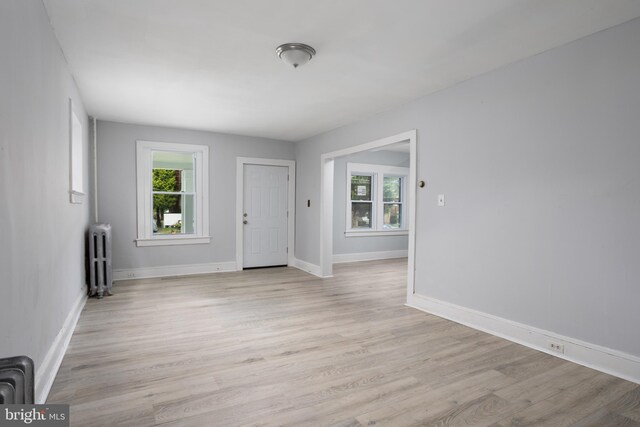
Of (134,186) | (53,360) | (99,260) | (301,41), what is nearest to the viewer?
(53,360)

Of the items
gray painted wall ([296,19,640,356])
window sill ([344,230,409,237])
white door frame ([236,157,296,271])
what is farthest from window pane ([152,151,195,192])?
gray painted wall ([296,19,640,356])

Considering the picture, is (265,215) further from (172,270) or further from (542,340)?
(542,340)

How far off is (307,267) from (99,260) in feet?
10.4

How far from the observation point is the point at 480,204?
335 cm

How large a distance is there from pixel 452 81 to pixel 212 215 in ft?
14.0

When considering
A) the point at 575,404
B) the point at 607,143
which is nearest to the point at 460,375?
the point at 575,404

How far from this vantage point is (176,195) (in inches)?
233

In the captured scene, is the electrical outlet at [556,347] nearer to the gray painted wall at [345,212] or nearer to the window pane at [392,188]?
the gray painted wall at [345,212]

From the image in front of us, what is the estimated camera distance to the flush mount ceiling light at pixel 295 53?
274 cm

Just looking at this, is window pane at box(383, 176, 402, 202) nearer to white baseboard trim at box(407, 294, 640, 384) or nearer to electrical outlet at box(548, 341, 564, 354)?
white baseboard trim at box(407, 294, 640, 384)

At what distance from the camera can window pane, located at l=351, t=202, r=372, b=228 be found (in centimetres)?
761

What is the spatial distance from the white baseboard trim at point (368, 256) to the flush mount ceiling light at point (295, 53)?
193 inches

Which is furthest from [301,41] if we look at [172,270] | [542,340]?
[172,270]

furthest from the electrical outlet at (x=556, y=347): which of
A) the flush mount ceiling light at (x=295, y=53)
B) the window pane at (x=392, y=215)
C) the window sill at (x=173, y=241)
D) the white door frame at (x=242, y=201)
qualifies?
the window pane at (x=392, y=215)
